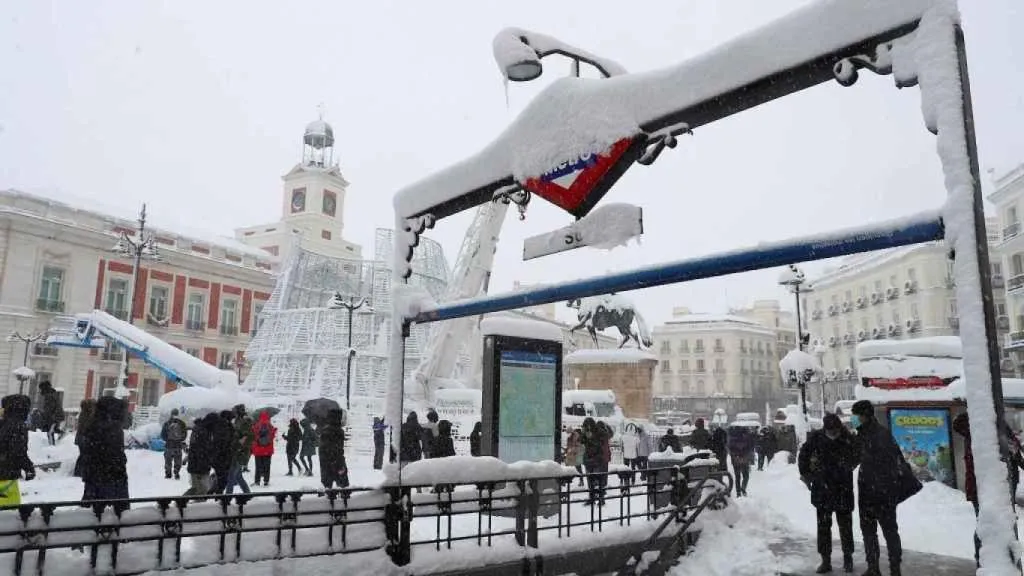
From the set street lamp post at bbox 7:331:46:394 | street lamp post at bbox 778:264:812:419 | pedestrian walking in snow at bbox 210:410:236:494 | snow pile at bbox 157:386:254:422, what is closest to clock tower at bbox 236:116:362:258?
street lamp post at bbox 7:331:46:394

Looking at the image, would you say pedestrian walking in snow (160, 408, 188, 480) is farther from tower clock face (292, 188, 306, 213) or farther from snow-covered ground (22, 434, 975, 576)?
tower clock face (292, 188, 306, 213)

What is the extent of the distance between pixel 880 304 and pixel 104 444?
58.3 metres

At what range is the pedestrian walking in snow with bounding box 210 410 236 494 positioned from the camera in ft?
32.9

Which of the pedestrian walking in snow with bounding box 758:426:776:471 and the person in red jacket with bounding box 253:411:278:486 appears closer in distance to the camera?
the person in red jacket with bounding box 253:411:278:486

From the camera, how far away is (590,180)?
16.9 feet

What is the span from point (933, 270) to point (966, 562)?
1987 inches

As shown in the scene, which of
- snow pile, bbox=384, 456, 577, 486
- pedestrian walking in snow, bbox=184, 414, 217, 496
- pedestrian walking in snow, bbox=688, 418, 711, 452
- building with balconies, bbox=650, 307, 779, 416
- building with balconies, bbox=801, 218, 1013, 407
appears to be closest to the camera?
snow pile, bbox=384, 456, 577, 486

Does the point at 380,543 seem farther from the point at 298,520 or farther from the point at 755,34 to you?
the point at 755,34

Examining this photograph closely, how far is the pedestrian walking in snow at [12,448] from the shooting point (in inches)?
279

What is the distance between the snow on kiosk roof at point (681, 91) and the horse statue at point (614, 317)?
18.8 meters

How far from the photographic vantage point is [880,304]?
180ft

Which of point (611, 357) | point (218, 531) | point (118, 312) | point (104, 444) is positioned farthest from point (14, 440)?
point (118, 312)

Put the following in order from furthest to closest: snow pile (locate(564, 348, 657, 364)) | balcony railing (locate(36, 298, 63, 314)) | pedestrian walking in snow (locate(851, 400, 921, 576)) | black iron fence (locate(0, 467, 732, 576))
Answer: balcony railing (locate(36, 298, 63, 314)), snow pile (locate(564, 348, 657, 364)), pedestrian walking in snow (locate(851, 400, 921, 576)), black iron fence (locate(0, 467, 732, 576))

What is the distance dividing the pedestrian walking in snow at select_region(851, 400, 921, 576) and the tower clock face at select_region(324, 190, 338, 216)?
60637 mm
